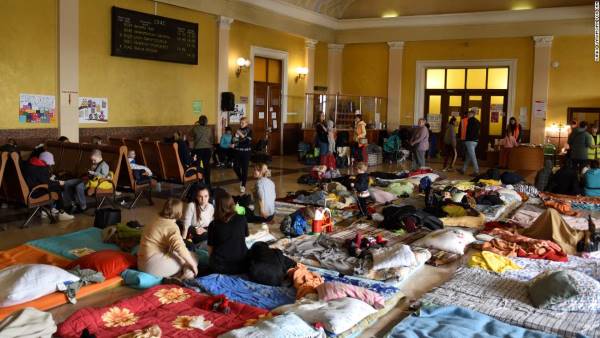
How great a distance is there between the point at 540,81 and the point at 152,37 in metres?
10.4

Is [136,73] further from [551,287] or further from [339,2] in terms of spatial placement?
[551,287]

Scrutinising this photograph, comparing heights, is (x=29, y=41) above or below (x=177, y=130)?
above

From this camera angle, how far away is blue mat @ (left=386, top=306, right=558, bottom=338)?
13.7 feet

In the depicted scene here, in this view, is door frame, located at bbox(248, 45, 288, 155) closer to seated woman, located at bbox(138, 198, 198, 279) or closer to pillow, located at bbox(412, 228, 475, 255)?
pillow, located at bbox(412, 228, 475, 255)

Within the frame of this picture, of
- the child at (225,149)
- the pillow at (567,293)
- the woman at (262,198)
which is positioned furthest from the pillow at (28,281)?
the child at (225,149)

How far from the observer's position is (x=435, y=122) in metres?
18.0

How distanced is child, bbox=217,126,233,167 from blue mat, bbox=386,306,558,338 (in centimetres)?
850

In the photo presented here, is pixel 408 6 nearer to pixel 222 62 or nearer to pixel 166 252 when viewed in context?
pixel 222 62

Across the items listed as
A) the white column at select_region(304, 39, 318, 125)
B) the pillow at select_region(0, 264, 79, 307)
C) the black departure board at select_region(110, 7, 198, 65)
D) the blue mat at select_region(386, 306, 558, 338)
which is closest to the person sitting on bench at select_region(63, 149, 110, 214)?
the pillow at select_region(0, 264, 79, 307)

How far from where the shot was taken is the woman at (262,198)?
7652 millimetres

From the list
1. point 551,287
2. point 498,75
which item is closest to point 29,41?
point 551,287

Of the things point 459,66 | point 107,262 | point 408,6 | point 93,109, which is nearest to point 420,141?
point 459,66

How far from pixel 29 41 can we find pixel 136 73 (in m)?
2.48

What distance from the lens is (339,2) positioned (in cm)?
1839
